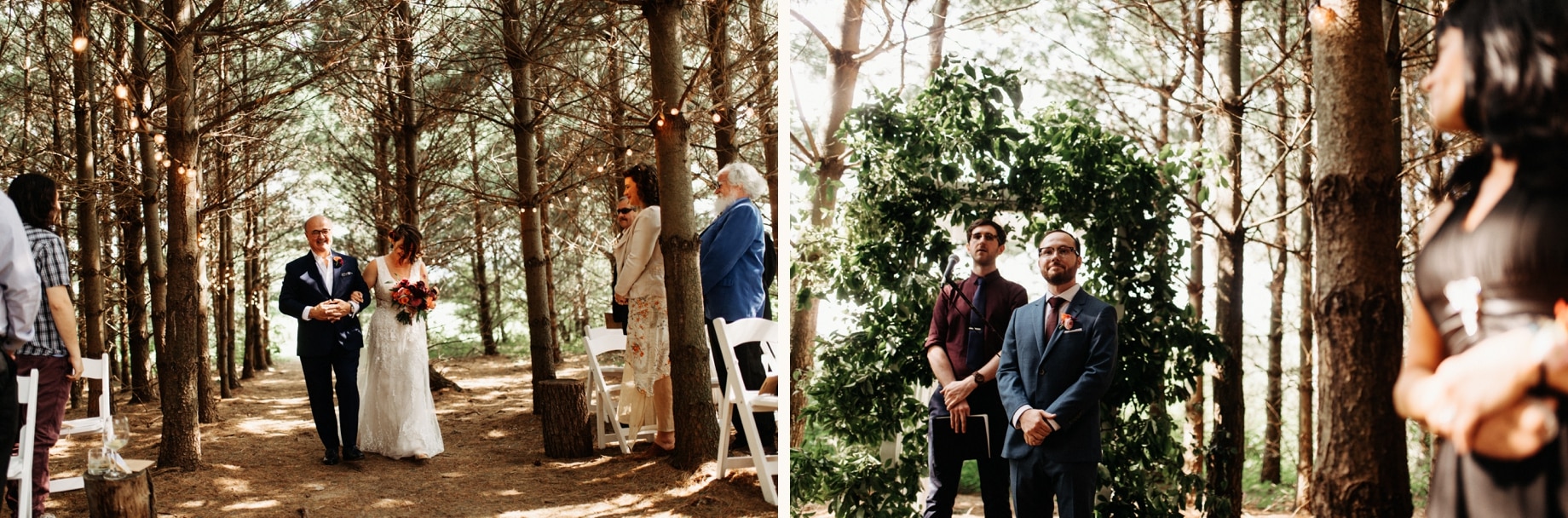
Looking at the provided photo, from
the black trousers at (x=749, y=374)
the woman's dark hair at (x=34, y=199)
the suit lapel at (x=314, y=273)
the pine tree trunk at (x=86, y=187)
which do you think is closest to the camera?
the woman's dark hair at (x=34, y=199)

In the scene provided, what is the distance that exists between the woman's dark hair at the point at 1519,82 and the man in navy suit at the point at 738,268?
2599 millimetres

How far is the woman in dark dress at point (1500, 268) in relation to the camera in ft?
3.51

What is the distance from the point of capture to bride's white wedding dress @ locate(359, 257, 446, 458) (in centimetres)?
409

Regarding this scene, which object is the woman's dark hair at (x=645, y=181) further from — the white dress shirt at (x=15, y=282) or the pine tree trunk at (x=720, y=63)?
the white dress shirt at (x=15, y=282)

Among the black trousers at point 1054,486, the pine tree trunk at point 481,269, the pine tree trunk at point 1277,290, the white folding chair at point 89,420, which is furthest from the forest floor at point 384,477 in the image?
the pine tree trunk at point 481,269

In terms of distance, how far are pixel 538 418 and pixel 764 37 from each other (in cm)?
208

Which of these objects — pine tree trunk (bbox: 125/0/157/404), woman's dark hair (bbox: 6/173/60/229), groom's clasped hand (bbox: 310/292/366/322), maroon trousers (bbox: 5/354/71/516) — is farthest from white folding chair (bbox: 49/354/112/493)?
groom's clasped hand (bbox: 310/292/366/322)

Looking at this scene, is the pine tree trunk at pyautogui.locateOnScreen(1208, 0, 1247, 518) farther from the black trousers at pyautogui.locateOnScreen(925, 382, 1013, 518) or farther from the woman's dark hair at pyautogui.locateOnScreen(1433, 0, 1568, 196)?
the woman's dark hair at pyautogui.locateOnScreen(1433, 0, 1568, 196)

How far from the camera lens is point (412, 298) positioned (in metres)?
4.52

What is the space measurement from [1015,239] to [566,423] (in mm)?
2355

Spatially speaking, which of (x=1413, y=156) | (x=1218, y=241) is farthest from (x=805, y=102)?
(x=1413, y=156)

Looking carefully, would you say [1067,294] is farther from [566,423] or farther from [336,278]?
[336,278]

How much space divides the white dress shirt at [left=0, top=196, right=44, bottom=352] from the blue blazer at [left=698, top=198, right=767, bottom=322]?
2.05m

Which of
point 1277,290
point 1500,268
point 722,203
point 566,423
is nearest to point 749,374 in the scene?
point 722,203
